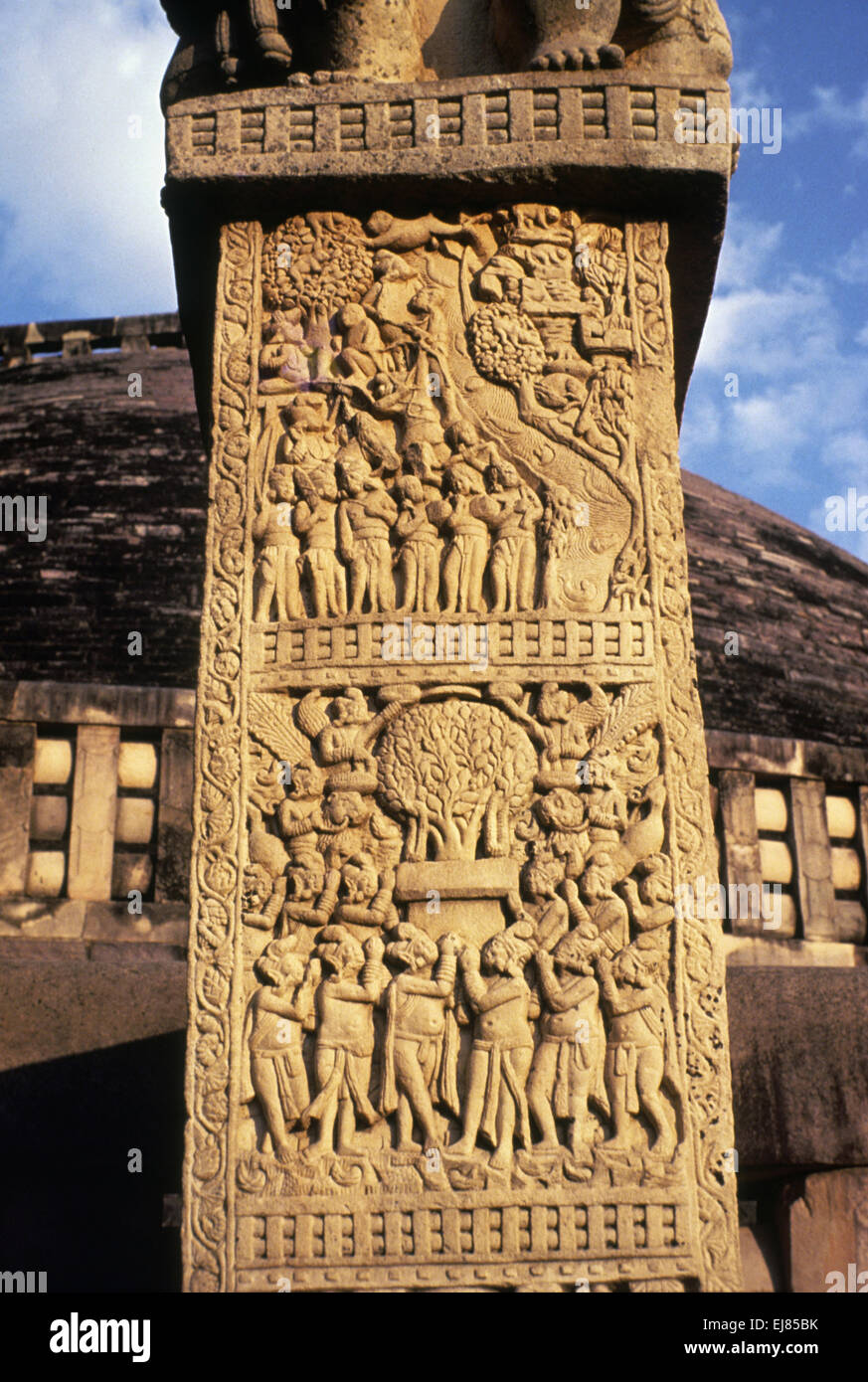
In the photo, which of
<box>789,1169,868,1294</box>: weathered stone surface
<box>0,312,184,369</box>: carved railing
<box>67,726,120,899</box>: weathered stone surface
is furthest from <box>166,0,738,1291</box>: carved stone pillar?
<box>0,312,184,369</box>: carved railing

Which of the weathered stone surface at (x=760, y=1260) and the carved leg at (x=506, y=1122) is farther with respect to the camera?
the weathered stone surface at (x=760, y=1260)

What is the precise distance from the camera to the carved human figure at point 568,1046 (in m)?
4.38

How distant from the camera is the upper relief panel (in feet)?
17.9

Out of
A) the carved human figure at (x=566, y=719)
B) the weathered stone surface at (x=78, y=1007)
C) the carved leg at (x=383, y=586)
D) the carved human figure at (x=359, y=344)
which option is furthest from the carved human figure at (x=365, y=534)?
the weathered stone surface at (x=78, y=1007)

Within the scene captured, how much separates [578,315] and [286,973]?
2457mm

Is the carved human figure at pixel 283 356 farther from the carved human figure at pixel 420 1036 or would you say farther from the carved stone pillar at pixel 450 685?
the carved human figure at pixel 420 1036

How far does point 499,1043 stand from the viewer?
443 centimetres

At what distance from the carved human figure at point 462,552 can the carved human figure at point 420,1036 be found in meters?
1.08

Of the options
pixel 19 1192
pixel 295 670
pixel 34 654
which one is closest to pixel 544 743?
pixel 295 670

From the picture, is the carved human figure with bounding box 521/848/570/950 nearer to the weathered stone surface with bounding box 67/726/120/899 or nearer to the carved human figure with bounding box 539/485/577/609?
the carved human figure with bounding box 539/485/577/609

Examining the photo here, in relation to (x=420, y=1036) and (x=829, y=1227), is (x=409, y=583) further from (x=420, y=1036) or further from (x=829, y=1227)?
(x=829, y=1227)

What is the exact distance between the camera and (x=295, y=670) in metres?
4.92
